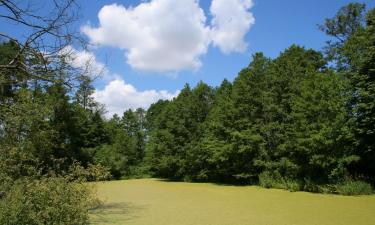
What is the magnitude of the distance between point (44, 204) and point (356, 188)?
11.4m

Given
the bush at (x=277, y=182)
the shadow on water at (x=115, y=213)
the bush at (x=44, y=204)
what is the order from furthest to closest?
the bush at (x=277, y=182) < the shadow on water at (x=115, y=213) < the bush at (x=44, y=204)

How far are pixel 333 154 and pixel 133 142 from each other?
2636 centimetres

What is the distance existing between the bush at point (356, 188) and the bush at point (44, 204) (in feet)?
34.8

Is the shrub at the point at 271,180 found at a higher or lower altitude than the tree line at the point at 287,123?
lower

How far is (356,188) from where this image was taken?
1359cm

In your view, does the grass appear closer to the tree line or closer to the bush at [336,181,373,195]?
the bush at [336,181,373,195]

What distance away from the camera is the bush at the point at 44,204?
5.11 m

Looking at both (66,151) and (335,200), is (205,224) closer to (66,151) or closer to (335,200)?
(335,200)

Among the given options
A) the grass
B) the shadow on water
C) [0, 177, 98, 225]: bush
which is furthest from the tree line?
[0, 177, 98, 225]: bush

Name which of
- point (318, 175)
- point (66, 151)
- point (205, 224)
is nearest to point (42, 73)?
point (205, 224)

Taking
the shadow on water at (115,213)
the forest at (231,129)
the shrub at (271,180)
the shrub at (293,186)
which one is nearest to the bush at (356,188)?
the forest at (231,129)

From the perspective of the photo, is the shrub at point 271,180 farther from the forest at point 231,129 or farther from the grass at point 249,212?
the grass at point 249,212

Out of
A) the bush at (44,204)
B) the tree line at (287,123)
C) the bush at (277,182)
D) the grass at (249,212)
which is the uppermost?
the tree line at (287,123)

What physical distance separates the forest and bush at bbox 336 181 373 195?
0.04 m
